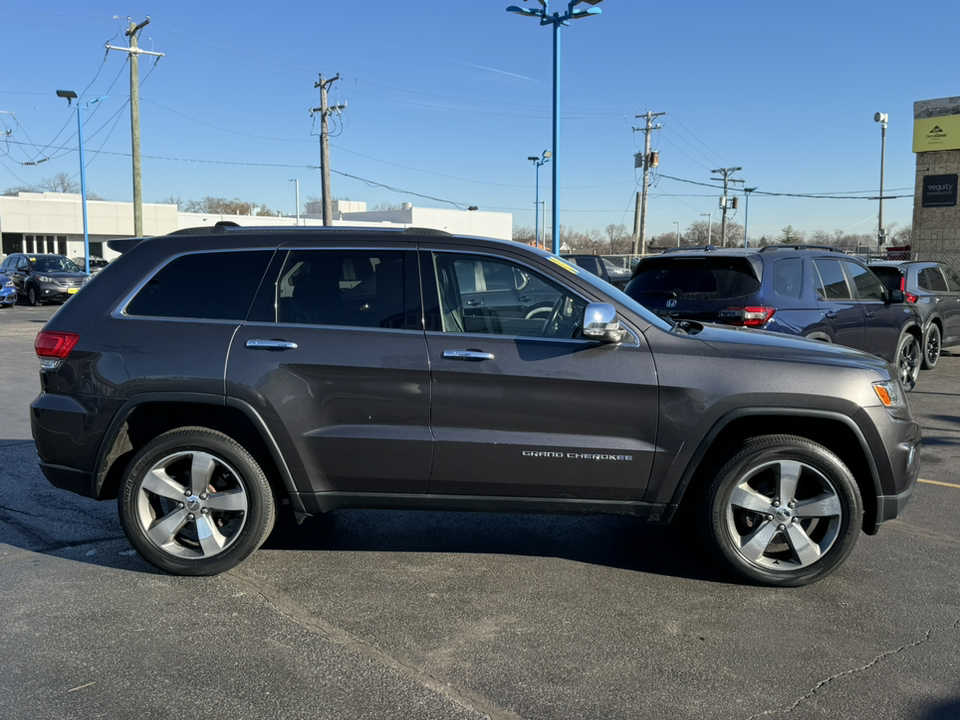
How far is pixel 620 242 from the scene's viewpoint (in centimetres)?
11150

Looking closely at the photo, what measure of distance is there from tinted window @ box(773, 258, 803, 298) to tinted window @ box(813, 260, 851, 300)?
391 mm

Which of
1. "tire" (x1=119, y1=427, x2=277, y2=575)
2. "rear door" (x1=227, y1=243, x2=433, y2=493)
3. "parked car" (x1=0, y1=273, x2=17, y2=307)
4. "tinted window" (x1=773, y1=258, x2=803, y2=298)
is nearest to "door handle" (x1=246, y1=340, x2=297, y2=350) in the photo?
"rear door" (x1=227, y1=243, x2=433, y2=493)

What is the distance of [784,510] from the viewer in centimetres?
439

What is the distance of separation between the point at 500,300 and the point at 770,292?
494cm

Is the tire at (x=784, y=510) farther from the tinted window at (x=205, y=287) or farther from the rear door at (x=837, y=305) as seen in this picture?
the rear door at (x=837, y=305)

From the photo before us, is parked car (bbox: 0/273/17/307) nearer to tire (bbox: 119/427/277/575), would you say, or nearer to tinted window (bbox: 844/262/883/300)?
tinted window (bbox: 844/262/883/300)

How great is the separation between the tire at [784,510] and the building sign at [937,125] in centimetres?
2639

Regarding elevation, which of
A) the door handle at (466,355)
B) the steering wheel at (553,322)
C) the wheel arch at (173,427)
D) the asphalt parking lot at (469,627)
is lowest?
the asphalt parking lot at (469,627)

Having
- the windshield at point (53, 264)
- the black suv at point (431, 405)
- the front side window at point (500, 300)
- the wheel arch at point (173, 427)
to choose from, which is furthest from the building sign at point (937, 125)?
the windshield at point (53, 264)

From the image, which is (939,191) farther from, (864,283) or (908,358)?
(864,283)

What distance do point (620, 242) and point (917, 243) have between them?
84680 millimetres

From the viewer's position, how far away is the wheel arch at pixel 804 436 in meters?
4.35

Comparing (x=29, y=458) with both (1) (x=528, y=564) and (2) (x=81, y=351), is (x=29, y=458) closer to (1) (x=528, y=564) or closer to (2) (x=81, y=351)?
(2) (x=81, y=351)

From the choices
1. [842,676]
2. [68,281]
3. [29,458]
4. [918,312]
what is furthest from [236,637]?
[68,281]
